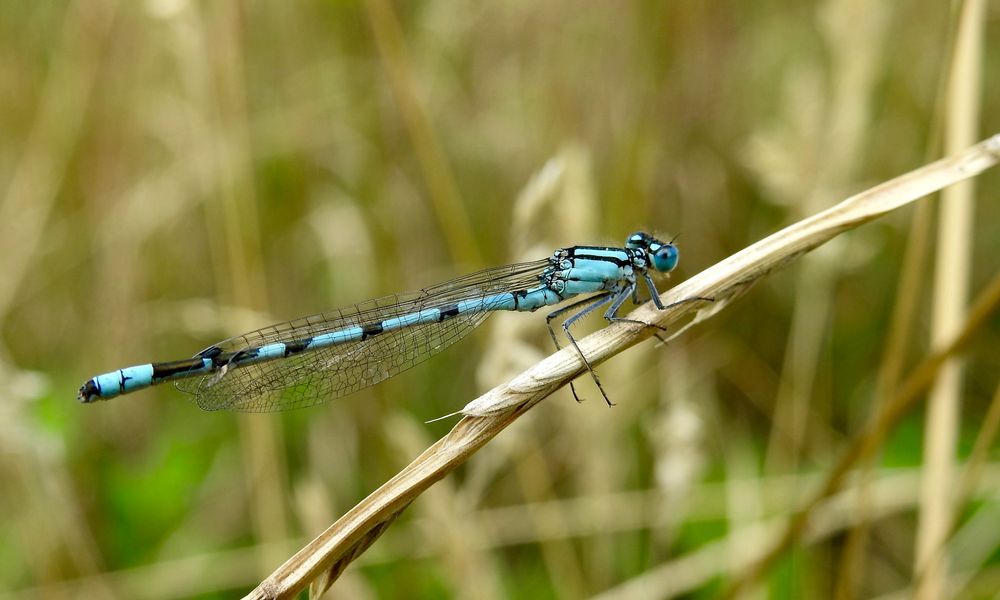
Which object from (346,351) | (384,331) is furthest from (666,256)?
(346,351)

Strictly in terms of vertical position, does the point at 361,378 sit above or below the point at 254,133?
below

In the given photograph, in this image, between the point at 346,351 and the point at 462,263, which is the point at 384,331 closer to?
the point at 346,351

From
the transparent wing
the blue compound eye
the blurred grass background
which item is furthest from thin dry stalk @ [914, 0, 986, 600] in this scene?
the transparent wing

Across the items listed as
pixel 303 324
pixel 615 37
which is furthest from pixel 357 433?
pixel 615 37

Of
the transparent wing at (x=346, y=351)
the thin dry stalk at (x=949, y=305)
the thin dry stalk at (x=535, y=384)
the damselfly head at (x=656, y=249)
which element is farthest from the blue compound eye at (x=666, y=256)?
the thin dry stalk at (x=535, y=384)

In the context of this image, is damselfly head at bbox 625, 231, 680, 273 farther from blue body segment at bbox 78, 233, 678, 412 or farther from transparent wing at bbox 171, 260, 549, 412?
transparent wing at bbox 171, 260, 549, 412

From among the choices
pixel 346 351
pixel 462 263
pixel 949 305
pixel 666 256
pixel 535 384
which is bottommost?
pixel 535 384

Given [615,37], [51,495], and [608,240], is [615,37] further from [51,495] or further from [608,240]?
[51,495]
